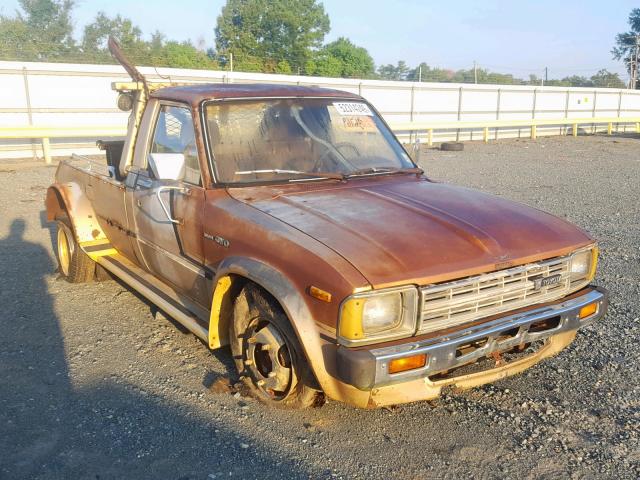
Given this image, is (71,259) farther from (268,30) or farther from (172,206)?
(268,30)

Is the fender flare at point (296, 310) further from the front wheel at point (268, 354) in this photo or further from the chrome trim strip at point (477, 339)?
the chrome trim strip at point (477, 339)

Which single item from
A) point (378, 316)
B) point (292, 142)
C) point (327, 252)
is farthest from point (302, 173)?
point (378, 316)

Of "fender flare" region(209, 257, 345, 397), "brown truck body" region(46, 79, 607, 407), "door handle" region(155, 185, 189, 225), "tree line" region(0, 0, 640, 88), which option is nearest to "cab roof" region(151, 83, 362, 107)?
"brown truck body" region(46, 79, 607, 407)

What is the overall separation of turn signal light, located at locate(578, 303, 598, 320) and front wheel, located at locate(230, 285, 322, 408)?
1.66m

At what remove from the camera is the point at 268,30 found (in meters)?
59.3

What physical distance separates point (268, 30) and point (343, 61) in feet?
41.0

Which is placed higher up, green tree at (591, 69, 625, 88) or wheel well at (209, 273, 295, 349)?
green tree at (591, 69, 625, 88)

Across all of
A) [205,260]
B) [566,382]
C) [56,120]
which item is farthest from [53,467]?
[56,120]

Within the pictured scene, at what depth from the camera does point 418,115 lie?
26641mm

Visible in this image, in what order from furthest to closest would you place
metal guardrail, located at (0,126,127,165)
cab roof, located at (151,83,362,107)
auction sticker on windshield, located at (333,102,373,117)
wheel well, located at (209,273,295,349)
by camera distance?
metal guardrail, located at (0,126,127,165), auction sticker on windshield, located at (333,102,373,117), cab roof, located at (151,83,362,107), wheel well, located at (209,273,295,349)

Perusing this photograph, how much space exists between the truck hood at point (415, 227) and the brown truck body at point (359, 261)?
0.01 meters

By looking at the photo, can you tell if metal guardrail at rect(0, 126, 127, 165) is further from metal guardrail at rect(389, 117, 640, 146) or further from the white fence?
metal guardrail at rect(389, 117, 640, 146)

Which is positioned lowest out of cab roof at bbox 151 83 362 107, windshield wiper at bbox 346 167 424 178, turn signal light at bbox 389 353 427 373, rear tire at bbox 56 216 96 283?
rear tire at bbox 56 216 96 283

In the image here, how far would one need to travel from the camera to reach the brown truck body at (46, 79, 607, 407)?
118 inches
